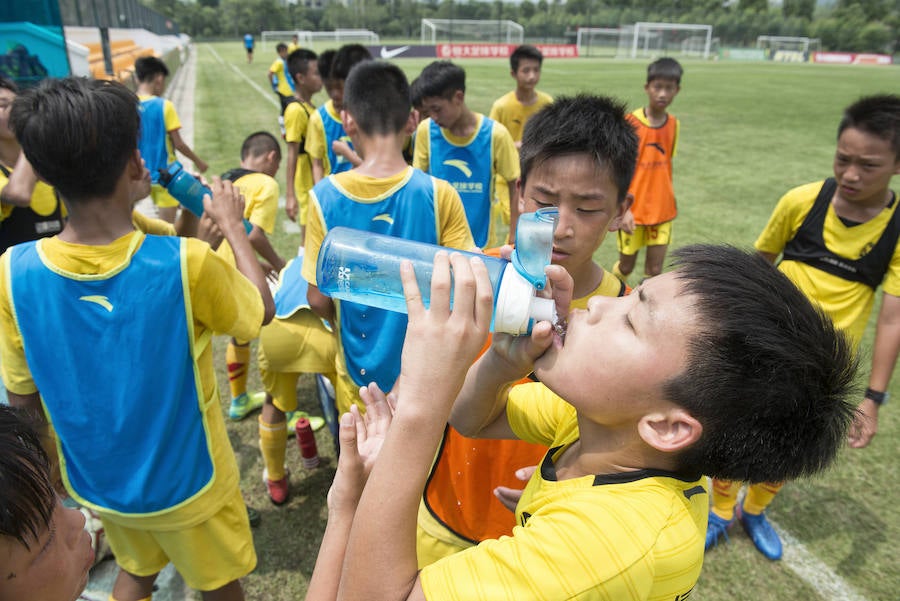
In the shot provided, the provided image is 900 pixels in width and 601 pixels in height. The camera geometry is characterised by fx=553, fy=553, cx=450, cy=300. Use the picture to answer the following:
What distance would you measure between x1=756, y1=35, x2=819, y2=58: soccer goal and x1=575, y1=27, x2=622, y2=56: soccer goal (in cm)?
1896

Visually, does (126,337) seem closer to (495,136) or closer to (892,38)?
(495,136)

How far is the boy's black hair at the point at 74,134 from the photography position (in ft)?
5.46

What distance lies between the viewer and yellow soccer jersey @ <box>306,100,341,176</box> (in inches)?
193

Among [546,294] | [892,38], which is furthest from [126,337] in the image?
[892,38]

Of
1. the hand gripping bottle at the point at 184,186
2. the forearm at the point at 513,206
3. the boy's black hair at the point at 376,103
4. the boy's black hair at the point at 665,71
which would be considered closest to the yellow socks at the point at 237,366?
the hand gripping bottle at the point at 184,186

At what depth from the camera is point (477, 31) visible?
53.6 metres

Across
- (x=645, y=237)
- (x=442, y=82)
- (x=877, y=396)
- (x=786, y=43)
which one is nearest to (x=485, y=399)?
(x=877, y=396)

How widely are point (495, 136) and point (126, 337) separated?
3.28 meters

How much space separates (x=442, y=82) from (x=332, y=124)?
1.19 metres

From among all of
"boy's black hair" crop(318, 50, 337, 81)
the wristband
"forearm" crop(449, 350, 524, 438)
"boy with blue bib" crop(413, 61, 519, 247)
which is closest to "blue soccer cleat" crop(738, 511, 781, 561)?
the wristband

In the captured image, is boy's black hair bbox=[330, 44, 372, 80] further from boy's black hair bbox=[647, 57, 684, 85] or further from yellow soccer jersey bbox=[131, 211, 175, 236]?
yellow soccer jersey bbox=[131, 211, 175, 236]

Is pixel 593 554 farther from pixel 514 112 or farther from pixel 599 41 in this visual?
pixel 599 41

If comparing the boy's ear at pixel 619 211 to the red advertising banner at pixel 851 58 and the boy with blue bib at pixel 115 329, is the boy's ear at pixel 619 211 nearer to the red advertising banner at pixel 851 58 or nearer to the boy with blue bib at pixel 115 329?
the boy with blue bib at pixel 115 329

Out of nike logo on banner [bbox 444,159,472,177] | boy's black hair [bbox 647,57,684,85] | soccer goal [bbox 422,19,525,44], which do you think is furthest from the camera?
soccer goal [bbox 422,19,525,44]
